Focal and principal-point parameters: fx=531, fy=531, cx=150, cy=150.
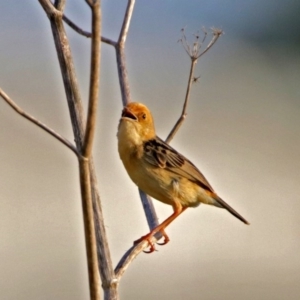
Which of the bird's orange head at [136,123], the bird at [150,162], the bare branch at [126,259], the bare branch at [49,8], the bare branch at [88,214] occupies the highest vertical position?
the bare branch at [49,8]

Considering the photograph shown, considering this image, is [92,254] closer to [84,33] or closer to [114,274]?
[114,274]

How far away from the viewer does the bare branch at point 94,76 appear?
3.88 ft

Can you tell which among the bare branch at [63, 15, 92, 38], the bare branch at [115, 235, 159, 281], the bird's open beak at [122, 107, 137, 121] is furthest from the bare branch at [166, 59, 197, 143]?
the bare branch at [115, 235, 159, 281]

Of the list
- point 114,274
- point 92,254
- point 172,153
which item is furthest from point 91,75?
point 172,153

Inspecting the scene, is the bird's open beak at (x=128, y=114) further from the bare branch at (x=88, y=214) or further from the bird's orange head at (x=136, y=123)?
the bare branch at (x=88, y=214)

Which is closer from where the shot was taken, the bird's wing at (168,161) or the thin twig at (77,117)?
the thin twig at (77,117)

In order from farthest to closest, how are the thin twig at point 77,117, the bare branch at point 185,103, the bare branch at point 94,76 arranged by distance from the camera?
the bare branch at point 185,103 < the thin twig at point 77,117 < the bare branch at point 94,76

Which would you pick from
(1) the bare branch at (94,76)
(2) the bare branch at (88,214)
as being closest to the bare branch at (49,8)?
(1) the bare branch at (94,76)

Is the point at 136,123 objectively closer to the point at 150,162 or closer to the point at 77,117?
the point at 150,162

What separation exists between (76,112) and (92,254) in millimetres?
443

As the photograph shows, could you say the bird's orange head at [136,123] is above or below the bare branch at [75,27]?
below

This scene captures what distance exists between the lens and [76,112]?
1536 millimetres

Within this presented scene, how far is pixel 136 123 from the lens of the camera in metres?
2.21

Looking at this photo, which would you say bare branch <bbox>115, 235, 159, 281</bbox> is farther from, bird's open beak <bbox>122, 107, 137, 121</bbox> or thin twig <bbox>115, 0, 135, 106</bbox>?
thin twig <bbox>115, 0, 135, 106</bbox>
